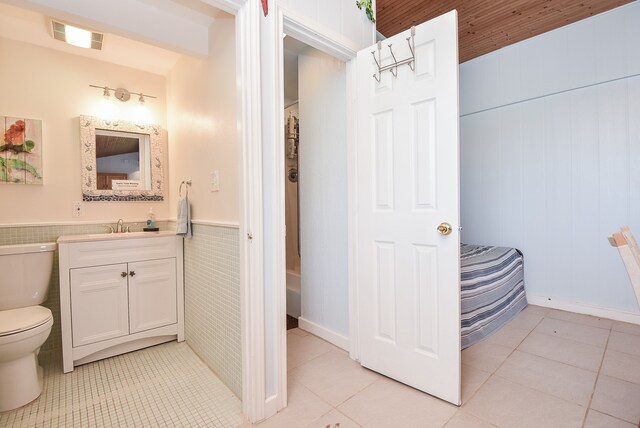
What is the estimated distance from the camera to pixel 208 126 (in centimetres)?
200

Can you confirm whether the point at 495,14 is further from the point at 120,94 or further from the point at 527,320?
the point at 120,94

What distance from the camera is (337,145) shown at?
221cm

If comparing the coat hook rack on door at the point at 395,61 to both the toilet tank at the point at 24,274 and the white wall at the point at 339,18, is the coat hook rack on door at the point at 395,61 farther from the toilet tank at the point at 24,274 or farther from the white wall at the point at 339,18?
the toilet tank at the point at 24,274

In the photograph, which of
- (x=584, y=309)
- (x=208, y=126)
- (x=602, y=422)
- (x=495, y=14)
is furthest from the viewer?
(x=584, y=309)

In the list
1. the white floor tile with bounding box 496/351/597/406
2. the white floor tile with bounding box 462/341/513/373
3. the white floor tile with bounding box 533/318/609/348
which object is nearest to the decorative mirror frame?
the white floor tile with bounding box 462/341/513/373

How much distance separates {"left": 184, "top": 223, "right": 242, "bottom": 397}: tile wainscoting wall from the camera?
5.43 ft

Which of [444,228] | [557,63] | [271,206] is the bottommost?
[444,228]

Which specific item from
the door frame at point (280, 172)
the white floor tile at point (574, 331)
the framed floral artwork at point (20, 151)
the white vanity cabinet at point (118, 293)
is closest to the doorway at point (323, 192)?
the door frame at point (280, 172)

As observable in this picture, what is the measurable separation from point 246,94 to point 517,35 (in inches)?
115

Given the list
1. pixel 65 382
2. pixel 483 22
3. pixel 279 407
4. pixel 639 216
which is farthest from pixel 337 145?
pixel 639 216

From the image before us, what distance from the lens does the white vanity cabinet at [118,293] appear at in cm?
196

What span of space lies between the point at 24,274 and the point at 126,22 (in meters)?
1.65

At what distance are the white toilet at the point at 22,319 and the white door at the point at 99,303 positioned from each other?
0.19 meters

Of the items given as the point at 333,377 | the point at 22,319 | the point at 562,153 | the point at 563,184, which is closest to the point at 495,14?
the point at 562,153
